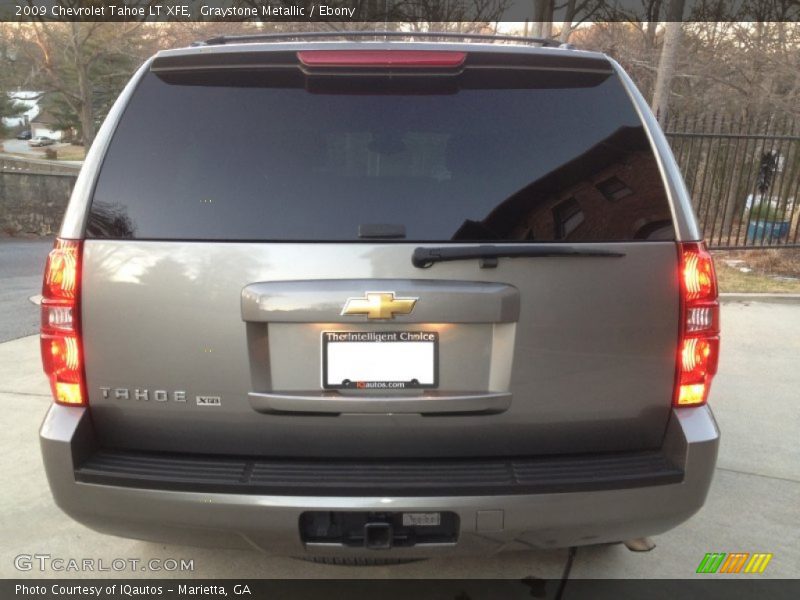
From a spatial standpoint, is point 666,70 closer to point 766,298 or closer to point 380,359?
point 766,298

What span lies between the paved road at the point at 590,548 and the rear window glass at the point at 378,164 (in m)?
1.10

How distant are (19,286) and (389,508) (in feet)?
27.9

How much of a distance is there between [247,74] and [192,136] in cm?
27

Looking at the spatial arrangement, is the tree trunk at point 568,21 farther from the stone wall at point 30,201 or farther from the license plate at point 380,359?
the license plate at point 380,359

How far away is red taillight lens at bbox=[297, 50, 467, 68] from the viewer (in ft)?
6.63

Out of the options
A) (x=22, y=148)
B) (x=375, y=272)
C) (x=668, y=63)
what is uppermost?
(x=668, y=63)

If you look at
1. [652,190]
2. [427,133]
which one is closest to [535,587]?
[652,190]

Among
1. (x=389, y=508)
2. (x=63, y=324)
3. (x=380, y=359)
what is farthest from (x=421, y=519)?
(x=63, y=324)

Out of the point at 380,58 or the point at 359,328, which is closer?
the point at 359,328

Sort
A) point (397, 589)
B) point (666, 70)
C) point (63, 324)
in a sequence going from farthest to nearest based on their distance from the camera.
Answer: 1. point (666, 70)
2. point (397, 589)
3. point (63, 324)

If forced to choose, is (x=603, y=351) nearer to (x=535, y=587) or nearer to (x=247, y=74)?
(x=535, y=587)

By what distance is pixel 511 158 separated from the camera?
6.50ft

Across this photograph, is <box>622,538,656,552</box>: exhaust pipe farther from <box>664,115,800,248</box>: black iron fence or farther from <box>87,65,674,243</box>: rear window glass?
<box>664,115,800,248</box>: black iron fence

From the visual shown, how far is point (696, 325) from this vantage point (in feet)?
6.55
